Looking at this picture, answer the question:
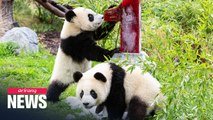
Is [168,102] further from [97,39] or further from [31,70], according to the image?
[31,70]

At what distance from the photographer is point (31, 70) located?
4961 millimetres

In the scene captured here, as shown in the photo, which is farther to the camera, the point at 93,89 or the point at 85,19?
the point at 85,19

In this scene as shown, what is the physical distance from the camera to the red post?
362cm

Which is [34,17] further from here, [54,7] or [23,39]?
[23,39]

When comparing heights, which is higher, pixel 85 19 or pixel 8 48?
pixel 85 19

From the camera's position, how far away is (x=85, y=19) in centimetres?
389

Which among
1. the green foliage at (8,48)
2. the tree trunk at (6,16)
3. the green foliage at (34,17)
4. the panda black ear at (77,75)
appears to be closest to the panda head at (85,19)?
the panda black ear at (77,75)

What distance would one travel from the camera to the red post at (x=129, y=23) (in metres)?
3.62

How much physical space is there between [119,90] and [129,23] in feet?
1.74

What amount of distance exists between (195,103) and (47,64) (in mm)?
2814

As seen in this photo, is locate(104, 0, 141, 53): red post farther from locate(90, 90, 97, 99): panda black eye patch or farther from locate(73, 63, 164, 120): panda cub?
locate(90, 90, 97, 99): panda black eye patch

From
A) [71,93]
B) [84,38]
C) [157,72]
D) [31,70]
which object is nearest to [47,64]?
[31,70]

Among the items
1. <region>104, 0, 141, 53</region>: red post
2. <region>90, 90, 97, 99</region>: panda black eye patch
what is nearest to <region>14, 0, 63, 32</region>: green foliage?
<region>104, 0, 141, 53</region>: red post

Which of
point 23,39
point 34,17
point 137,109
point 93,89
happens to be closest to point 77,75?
point 93,89
